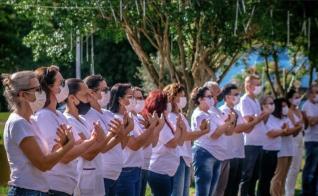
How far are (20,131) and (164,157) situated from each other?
3679mm

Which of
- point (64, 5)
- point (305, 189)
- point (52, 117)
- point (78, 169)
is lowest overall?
point (305, 189)

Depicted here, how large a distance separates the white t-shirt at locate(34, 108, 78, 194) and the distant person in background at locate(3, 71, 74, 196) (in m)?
0.41

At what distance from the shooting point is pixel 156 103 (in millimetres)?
9008

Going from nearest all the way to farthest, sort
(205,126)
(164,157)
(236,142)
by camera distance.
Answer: (164,157) < (205,126) < (236,142)

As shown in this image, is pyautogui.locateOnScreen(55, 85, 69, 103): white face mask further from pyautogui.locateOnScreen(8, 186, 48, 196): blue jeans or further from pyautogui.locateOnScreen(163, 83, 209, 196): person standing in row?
pyautogui.locateOnScreen(163, 83, 209, 196): person standing in row

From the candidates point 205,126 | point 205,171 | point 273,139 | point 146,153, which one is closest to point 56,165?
point 146,153

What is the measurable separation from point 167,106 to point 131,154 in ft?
4.11

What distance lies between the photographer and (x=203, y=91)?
34.2 feet

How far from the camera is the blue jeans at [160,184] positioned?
29.2 ft

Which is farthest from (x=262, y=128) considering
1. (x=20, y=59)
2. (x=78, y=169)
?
(x=20, y=59)

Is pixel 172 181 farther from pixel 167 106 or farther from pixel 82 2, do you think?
pixel 82 2

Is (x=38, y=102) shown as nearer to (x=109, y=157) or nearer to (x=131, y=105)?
(x=109, y=157)

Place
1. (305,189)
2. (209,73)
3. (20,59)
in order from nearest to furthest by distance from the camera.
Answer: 1. (305,189)
2. (209,73)
3. (20,59)

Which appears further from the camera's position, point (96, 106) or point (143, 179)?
point (143, 179)
